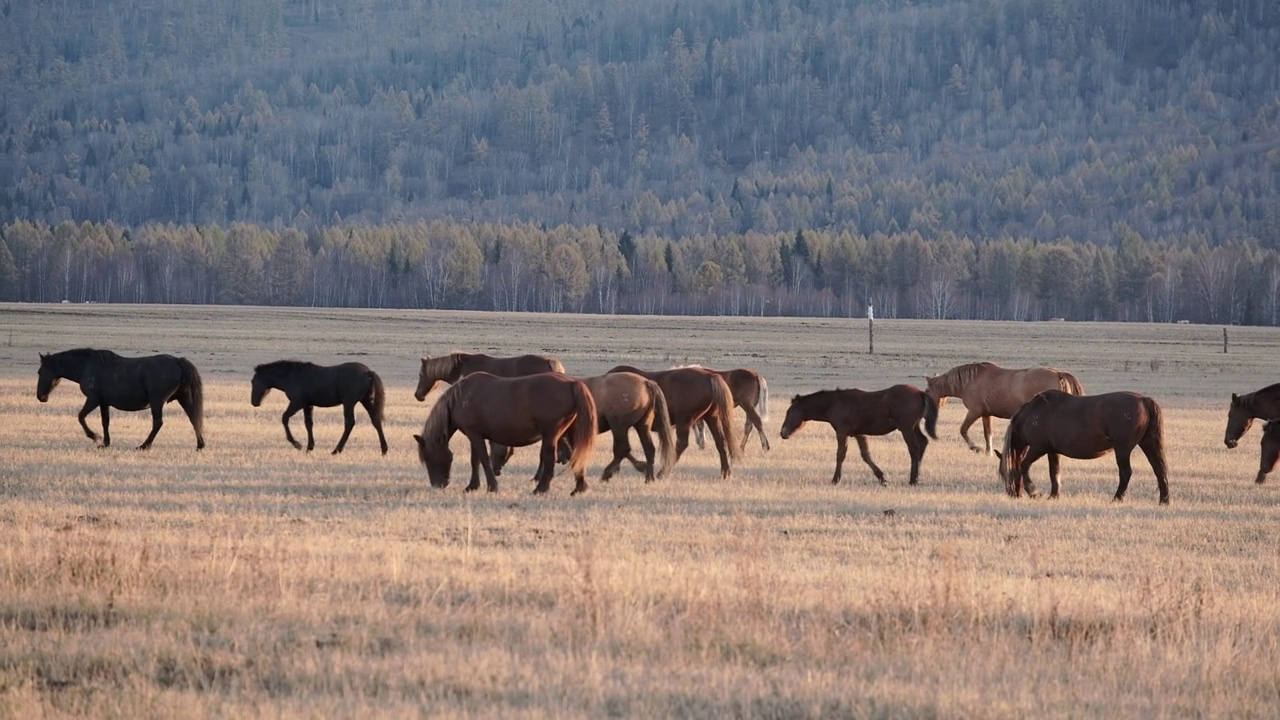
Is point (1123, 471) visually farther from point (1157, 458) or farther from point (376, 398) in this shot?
point (376, 398)

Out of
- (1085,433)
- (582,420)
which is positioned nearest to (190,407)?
(582,420)

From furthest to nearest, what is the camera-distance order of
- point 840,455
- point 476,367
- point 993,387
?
point 993,387, point 476,367, point 840,455

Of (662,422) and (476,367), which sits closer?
(662,422)

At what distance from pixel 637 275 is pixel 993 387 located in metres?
128

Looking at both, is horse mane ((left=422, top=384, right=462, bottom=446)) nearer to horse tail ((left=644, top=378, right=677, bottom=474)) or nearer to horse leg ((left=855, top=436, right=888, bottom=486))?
horse tail ((left=644, top=378, right=677, bottom=474))

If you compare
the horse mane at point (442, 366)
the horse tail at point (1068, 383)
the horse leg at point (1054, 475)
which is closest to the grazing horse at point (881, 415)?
the horse leg at point (1054, 475)

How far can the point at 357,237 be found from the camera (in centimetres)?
15688

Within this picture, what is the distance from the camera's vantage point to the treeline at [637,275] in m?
140

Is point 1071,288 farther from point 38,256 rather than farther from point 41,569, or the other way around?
point 41,569

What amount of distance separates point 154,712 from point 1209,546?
10.4 metres

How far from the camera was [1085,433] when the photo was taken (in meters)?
16.9

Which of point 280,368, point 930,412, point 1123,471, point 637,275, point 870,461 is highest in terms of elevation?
point 637,275

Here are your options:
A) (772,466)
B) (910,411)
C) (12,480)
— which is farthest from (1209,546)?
(12,480)

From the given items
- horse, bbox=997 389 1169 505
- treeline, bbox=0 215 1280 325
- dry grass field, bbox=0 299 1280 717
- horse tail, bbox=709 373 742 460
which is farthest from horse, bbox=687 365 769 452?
treeline, bbox=0 215 1280 325
